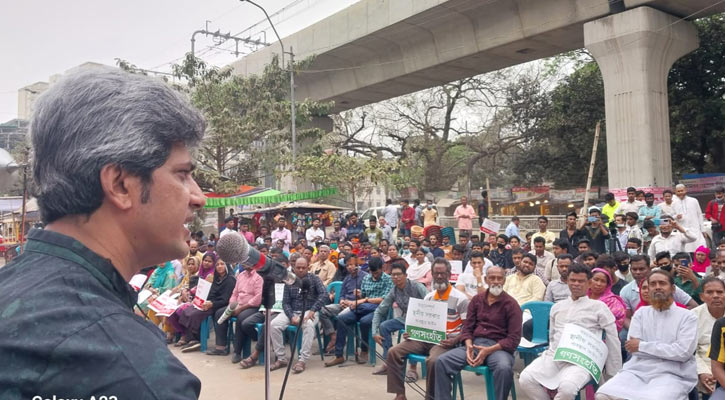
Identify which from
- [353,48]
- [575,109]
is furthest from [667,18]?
[353,48]

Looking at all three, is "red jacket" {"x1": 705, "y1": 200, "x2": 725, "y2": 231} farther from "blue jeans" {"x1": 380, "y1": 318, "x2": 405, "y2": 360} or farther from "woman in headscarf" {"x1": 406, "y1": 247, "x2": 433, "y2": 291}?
"blue jeans" {"x1": 380, "y1": 318, "x2": 405, "y2": 360}

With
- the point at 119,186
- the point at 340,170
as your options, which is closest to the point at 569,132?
the point at 340,170

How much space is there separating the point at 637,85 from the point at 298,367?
976cm

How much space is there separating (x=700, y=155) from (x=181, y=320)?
1605cm

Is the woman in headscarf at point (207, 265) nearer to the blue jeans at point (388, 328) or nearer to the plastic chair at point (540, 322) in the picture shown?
the blue jeans at point (388, 328)

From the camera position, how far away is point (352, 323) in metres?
6.80

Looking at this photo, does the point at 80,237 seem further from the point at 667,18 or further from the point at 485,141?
the point at 485,141

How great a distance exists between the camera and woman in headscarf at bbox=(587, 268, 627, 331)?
4902mm

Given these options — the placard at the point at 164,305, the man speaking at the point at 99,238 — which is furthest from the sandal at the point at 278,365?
the man speaking at the point at 99,238

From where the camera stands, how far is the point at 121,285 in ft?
2.89

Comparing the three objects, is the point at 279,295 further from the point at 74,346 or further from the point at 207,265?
the point at 74,346

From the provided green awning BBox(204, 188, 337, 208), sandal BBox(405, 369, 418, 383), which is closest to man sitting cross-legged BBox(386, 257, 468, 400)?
sandal BBox(405, 369, 418, 383)

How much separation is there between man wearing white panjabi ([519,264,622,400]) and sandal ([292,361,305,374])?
8.98ft

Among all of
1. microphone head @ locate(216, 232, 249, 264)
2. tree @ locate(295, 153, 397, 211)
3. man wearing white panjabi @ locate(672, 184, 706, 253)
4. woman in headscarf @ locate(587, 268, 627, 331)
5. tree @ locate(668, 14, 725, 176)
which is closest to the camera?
microphone head @ locate(216, 232, 249, 264)
